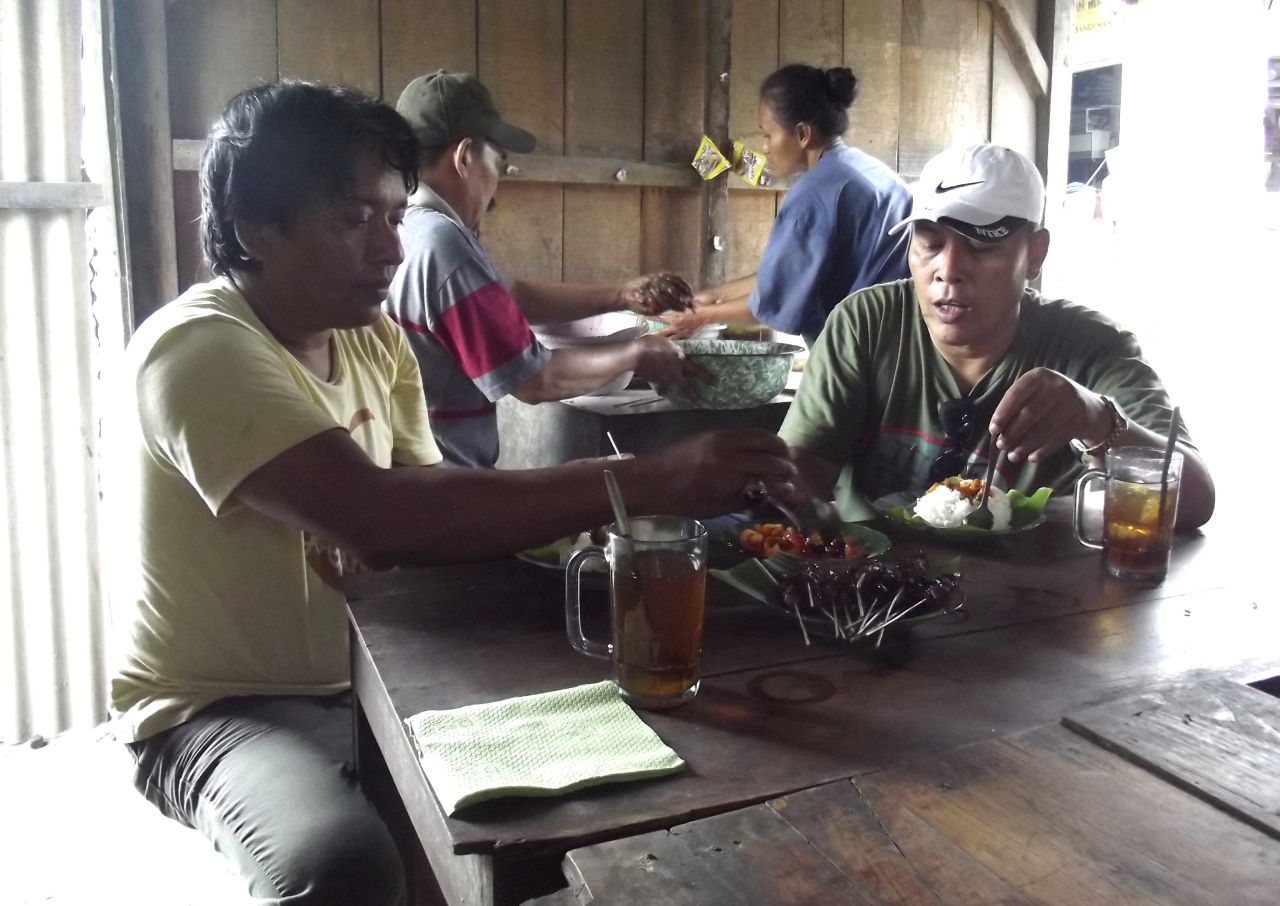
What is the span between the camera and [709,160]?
397 cm

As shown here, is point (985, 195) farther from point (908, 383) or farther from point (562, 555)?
point (562, 555)

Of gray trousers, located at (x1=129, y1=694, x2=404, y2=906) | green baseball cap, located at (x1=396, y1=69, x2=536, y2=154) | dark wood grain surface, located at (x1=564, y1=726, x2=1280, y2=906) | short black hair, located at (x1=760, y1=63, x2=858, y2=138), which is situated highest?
short black hair, located at (x1=760, y1=63, x2=858, y2=138)

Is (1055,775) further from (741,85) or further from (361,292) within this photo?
(741,85)

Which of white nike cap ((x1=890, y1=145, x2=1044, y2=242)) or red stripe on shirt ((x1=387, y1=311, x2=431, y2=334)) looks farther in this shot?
red stripe on shirt ((x1=387, y1=311, x2=431, y2=334))

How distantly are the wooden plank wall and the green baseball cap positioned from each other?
2.82 feet

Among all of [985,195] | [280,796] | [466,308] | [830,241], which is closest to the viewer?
[280,796]

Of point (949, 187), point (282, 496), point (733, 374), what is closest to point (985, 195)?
point (949, 187)

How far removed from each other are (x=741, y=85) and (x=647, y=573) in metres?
3.37

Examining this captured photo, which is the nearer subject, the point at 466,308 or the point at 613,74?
the point at 466,308

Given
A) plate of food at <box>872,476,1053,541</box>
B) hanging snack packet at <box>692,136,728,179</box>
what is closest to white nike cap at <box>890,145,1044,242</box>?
plate of food at <box>872,476,1053,541</box>

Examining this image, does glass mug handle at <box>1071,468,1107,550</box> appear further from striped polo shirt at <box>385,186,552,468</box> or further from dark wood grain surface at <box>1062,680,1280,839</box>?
striped polo shirt at <box>385,186,552,468</box>

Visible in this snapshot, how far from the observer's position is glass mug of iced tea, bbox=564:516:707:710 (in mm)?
1047

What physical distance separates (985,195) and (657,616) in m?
1.24

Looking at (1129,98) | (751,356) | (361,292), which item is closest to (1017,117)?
(1129,98)
